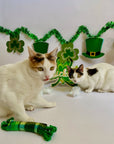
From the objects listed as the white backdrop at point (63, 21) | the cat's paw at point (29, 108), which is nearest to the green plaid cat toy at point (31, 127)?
the cat's paw at point (29, 108)

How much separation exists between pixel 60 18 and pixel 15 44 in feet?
1.82

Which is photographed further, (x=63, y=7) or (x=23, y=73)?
(x=63, y=7)

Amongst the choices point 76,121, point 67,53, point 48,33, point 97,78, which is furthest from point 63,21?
point 76,121

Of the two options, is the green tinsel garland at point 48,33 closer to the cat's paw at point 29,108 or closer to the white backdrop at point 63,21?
the white backdrop at point 63,21

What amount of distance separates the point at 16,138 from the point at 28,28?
3.77 feet

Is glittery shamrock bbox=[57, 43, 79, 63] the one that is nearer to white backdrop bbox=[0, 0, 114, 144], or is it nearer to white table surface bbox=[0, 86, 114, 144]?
white backdrop bbox=[0, 0, 114, 144]

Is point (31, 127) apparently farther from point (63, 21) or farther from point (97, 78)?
point (63, 21)

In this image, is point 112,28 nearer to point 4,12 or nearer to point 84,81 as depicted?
point 84,81

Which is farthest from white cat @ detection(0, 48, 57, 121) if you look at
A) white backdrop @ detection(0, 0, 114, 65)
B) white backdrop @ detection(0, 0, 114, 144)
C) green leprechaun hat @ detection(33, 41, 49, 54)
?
white backdrop @ detection(0, 0, 114, 65)

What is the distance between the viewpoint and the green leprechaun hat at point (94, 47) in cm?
131

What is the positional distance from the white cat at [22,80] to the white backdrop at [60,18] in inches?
30.4

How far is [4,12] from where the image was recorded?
4.61 feet

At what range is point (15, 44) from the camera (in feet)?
4.62

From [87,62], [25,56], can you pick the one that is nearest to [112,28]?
[87,62]
